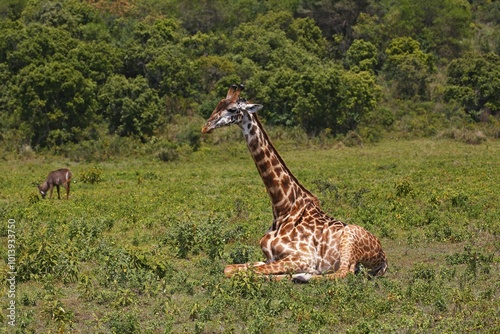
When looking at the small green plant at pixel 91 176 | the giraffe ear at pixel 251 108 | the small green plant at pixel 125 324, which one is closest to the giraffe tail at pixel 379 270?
the giraffe ear at pixel 251 108

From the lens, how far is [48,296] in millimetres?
9055

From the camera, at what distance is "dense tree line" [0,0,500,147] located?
35.5 meters

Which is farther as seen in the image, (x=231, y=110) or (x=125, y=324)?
(x=231, y=110)

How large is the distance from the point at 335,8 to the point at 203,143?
64.2 ft

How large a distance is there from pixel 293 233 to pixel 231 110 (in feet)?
6.02

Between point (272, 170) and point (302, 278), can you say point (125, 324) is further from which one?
point (272, 170)

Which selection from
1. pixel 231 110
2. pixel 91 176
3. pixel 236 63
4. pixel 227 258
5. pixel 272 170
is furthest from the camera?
pixel 236 63

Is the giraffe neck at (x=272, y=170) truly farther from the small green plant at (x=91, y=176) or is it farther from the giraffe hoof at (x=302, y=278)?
the small green plant at (x=91, y=176)

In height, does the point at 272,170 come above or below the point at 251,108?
below

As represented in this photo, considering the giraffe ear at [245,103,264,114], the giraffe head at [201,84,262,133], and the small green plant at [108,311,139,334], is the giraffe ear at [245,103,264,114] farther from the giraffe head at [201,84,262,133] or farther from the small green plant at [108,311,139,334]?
the small green plant at [108,311,139,334]

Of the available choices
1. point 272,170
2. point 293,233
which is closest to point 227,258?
point 293,233

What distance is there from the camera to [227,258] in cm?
1221

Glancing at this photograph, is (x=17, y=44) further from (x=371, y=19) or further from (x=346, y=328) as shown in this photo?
(x=346, y=328)

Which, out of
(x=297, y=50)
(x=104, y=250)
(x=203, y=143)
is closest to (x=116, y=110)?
(x=203, y=143)
